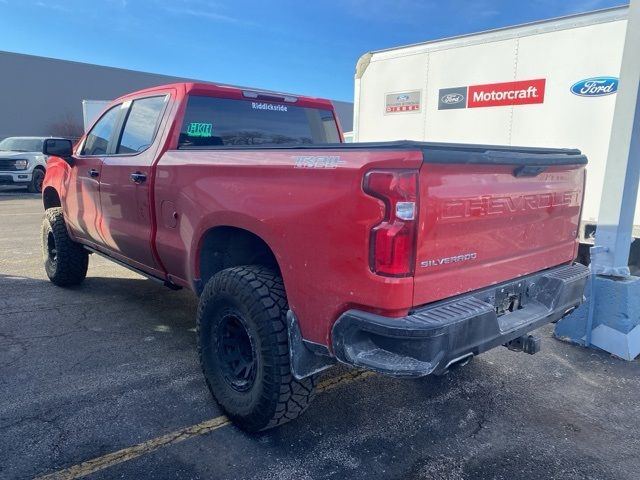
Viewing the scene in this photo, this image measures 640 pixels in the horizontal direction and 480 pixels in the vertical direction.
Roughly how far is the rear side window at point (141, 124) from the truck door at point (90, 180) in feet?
0.86

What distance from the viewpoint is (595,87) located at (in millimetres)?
5199

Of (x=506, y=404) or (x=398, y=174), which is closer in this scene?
(x=398, y=174)

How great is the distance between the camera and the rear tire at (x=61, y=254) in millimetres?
5387

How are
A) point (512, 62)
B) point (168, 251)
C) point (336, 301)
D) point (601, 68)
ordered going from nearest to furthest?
point (336, 301) → point (168, 251) → point (601, 68) → point (512, 62)

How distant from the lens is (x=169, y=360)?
12.5ft

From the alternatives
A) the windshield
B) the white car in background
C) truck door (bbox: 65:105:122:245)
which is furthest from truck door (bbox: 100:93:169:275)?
the windshield

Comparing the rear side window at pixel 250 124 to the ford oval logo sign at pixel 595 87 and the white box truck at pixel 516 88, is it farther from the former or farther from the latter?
the ford oval logo sign at pixel 595 87

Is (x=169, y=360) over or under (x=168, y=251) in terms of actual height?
under

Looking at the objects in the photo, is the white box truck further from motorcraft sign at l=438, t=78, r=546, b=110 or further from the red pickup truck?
the red pickup truck

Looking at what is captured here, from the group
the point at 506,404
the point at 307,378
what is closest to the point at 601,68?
the point at 506,404

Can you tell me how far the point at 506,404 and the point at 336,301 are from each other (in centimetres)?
173

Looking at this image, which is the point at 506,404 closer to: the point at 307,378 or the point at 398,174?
the point at 307,378

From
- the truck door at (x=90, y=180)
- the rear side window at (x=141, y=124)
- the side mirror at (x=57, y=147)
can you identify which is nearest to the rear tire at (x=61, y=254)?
the truck door at (x=90, y=180)

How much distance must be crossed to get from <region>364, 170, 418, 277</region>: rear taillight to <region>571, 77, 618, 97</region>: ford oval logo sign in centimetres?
414
